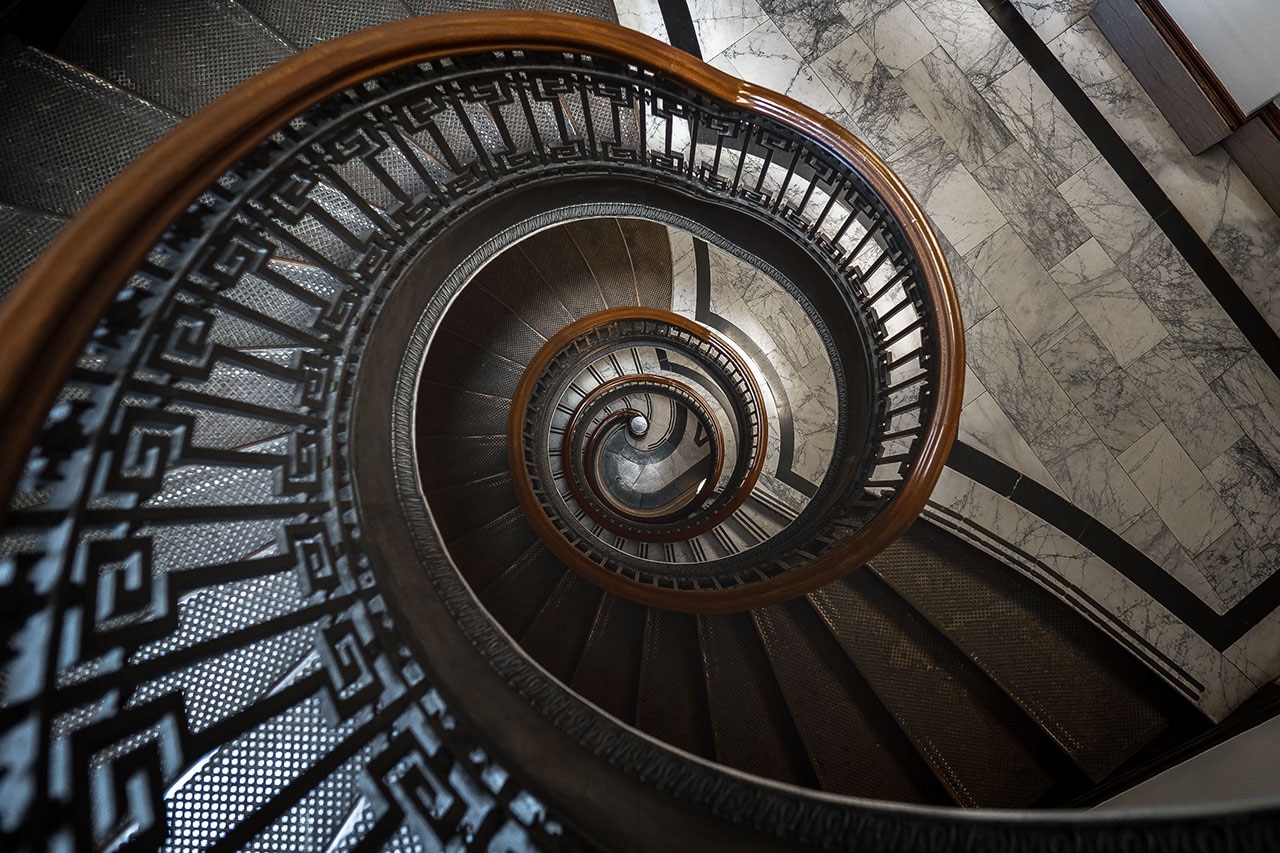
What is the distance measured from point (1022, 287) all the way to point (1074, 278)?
34 centimetres

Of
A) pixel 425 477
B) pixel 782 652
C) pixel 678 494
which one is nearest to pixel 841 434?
pixel 782 652

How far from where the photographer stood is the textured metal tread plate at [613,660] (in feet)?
11.0

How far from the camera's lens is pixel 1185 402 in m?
3.82

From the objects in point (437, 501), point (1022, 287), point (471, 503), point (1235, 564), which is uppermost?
point (437, 501)

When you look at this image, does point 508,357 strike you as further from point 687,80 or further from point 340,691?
point 340,691

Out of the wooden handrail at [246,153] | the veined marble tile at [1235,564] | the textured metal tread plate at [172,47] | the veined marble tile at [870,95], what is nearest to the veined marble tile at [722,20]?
the veined marble tile at [870,95]

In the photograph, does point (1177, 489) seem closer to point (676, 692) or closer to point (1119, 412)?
point (1119, 412)

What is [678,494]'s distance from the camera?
299 inches

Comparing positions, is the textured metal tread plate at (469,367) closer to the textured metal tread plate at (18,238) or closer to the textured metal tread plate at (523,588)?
the textured metal tread plate at (523,588)

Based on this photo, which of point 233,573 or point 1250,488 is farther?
point 1250,488

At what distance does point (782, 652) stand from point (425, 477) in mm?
2382

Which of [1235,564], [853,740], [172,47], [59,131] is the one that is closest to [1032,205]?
[1235,564]

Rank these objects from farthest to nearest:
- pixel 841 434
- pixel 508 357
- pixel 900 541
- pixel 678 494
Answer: pixel 678 494
pixel 508 357
pixel 841 434
pixel 900 541

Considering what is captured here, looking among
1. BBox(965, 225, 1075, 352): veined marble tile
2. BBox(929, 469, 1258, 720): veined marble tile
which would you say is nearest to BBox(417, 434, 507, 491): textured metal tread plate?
BBox(929, 469, 1258, 720): veined marble tile
